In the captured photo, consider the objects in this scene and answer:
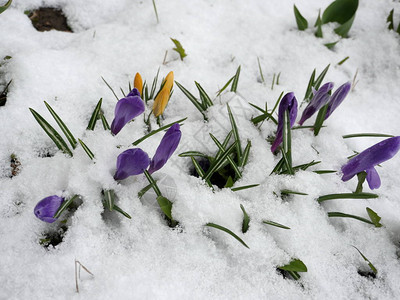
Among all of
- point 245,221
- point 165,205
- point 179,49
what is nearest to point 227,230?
point 245,221

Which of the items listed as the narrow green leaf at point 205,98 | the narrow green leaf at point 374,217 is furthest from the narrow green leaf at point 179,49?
the narrow green leaf at point 374,217

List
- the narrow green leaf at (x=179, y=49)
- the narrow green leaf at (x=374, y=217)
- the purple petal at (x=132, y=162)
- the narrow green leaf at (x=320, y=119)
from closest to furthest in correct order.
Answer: the purple petal at (x=132, y=162) < the narrow green leaf at (x=374, y=217) < the narrow green leaf at (x=320, y=119) < the narrow green leaf at (x=179, y=49)

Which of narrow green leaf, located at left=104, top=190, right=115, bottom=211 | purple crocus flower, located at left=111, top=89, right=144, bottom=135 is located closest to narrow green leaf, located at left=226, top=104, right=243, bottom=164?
purple crocus flower, located at left=111, top=89, right=144, bottom=135

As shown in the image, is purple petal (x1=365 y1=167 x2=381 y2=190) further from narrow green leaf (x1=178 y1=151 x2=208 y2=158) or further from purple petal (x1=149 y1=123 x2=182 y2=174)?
purple petal (x1=149 y1=123 x2=182 y2=174)

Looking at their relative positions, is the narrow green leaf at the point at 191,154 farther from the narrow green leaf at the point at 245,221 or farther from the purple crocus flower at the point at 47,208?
the purple crocus flower at the point at 47,208

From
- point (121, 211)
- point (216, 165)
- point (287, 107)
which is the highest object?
point (287, 107)

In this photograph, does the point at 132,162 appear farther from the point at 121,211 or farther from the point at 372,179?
the point at 372,179

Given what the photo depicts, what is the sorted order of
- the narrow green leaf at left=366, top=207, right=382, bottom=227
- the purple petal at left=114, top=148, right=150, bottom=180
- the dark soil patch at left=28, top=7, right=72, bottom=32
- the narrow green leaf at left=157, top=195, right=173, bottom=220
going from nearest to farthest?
the purple petal at left=114, top=148, right=150, bottom=180
the narrow green leaf at left=157, top=195, right=173, bottom=220
the narrow green leaf at left=366, top=207, right=382, bottom=227
the dark soil patch at left=28, top=7, right=72, bottom=32
